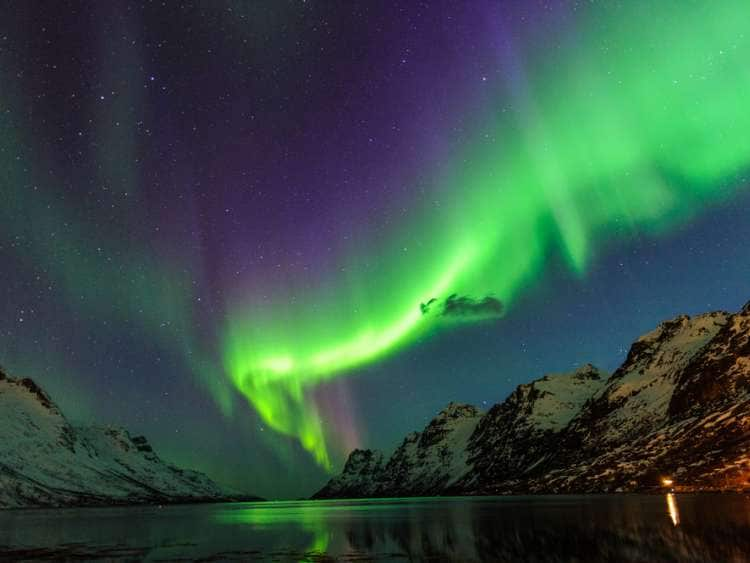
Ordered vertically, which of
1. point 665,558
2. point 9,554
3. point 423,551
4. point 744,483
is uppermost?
point 744,483

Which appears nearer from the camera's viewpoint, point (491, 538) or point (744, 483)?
point (491, 538)

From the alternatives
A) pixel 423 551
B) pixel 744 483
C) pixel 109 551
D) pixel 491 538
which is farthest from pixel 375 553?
pixel 744 483

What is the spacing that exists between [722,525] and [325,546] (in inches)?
1462

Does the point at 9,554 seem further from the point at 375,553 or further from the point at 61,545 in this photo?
the point at 375,553

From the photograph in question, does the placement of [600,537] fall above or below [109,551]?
below

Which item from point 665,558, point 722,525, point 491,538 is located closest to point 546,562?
point 665,558

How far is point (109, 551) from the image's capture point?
6000cm

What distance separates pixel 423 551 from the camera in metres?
50.9

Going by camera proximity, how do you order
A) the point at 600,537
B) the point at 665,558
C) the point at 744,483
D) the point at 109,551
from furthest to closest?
the point at 744,483 → the point at 109,551 → the point at 600,537 → the point at 665,558

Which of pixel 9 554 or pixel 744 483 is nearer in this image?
pixel 9 554

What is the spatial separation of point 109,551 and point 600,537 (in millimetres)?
43960

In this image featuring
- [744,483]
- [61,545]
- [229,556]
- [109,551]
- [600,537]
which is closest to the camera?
[229,556]

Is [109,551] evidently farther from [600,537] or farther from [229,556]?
[600,537]

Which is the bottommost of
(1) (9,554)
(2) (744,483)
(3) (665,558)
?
(3) (665,558)
